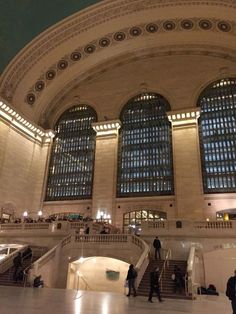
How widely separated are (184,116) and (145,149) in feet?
14.0

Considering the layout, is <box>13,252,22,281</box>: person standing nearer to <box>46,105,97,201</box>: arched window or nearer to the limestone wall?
the limestone wall

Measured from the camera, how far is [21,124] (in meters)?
25.3

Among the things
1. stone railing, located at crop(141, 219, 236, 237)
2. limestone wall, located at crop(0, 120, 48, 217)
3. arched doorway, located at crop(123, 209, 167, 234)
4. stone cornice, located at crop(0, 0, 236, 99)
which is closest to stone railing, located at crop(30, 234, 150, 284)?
stone railing, located at crop(141, 219, 236, 237)

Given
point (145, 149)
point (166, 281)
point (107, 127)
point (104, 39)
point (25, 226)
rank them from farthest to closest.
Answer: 1. point (104, 39)
2. point (107, 127)
3. point (145, 149)
4. point (25, 226)
5. point (166, 281)

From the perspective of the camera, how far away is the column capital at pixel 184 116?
22953 millimetres

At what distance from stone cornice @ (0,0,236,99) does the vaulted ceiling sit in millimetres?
525

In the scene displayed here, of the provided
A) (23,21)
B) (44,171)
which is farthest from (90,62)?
(44,171)

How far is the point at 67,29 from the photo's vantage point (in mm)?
25203

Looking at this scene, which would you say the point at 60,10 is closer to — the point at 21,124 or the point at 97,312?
the point at 21,124

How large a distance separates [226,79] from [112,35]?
36.6 feet

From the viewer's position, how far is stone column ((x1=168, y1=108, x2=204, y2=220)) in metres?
20.5

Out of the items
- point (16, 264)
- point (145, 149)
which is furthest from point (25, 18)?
point (16, 264)

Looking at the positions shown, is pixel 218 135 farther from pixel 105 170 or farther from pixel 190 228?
pixel 190 228

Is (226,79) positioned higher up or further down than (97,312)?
higher up
